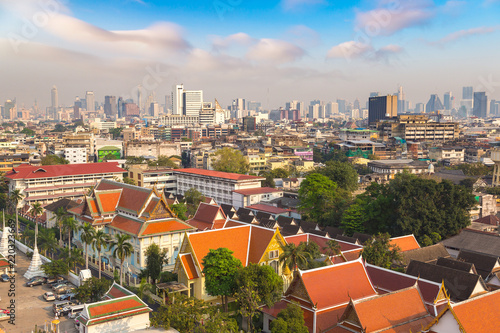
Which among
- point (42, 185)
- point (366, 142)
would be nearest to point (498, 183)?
point (366, 142)

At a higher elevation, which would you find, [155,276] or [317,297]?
[317,297]

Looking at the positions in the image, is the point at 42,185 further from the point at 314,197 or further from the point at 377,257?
the point at 377,257

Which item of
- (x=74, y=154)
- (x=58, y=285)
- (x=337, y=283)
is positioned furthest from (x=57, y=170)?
(x=337, y=283)

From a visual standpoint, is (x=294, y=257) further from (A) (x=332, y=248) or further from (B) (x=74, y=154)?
(B) (x=74, y=154)

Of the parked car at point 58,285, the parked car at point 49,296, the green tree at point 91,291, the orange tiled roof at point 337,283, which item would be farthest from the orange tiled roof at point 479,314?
the parked car at point 58,285

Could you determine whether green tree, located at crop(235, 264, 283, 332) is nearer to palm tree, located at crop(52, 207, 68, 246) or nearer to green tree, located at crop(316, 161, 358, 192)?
palm tree, located at crop(52, 207, 68, 246)

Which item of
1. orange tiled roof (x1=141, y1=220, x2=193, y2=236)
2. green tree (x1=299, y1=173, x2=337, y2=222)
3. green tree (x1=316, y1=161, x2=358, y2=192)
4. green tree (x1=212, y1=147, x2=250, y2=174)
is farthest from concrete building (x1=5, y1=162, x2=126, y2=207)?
green tree (x1=316, y1=161, x2=358, y2=192)
